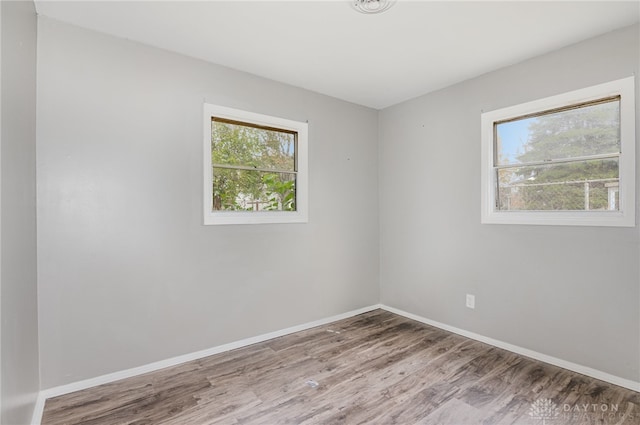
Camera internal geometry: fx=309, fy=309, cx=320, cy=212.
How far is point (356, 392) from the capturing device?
2.15m

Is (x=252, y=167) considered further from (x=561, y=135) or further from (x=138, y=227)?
(x=561, y=135)

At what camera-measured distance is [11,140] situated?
57.0 inches

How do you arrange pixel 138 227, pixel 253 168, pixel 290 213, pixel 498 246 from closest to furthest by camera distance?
pixel 138 227
pixel 498 246
pixel 253 168
pixel 290 213

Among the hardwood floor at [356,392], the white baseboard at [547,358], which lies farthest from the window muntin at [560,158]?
the hardwood floor at [356,392]

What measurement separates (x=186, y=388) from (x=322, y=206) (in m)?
2.09

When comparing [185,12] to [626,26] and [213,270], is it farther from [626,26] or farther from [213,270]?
[626,26]

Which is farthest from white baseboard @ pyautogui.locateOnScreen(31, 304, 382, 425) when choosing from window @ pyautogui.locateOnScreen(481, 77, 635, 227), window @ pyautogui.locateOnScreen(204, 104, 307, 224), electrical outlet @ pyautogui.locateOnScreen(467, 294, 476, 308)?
window @ pyautogui.locateOnScreen(481, 77, 635, 227)

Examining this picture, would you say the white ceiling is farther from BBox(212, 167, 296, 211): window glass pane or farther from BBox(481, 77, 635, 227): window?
BBox(212, 167, 296, 211): window glass pane

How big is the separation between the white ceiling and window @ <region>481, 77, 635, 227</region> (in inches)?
18.8

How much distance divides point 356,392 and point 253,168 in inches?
82.3

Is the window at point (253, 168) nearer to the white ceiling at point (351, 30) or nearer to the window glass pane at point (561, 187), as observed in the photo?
the white ceiling at point (351, 30)

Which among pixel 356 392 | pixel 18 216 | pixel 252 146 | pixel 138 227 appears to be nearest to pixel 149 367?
pixel 138 227

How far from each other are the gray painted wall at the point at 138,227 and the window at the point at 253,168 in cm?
9

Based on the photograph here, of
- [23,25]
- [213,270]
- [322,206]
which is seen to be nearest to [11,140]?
[23,25]
